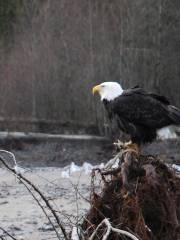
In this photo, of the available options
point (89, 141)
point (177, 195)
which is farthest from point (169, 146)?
point (177, 195)

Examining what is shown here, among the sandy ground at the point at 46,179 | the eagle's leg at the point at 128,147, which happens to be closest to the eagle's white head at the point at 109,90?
the sandy ground at the point at 46,179

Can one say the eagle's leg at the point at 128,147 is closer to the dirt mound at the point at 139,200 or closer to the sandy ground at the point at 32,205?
the dirt mound at the point at 139,200

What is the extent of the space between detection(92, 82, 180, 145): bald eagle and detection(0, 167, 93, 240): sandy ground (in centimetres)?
89

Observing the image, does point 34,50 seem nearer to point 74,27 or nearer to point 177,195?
point 74,27

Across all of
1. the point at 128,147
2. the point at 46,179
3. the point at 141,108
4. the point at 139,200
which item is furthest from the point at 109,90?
the point at 139,200

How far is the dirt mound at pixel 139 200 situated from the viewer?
12.4ft

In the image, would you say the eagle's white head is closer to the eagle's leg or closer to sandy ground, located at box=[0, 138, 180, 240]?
sandy ground, located at box=[0, 138, 180, 240]

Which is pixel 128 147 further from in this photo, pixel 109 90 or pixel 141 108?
pixel 141 108

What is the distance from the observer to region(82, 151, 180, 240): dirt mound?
379 cm

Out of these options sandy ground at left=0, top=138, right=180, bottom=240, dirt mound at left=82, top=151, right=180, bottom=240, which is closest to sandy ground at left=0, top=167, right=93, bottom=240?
sandy ground at left=0, top=138, right=180, bottom=240

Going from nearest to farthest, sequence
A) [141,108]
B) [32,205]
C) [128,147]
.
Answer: [128,147], [141,108], [32,205]

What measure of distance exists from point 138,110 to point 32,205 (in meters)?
2.60

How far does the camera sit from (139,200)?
12.9 feet

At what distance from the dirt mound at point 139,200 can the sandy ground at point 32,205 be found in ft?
8.94
